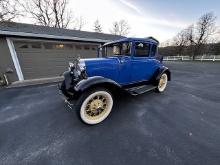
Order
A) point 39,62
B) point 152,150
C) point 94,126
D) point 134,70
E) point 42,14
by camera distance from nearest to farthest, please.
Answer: point 152,150 < point 94,126 < point 134,70 < point 39,62 < point 42,14

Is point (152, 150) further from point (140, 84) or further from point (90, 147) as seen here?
point (140, 84)

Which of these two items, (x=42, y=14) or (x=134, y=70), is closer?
(x=134, y=70)

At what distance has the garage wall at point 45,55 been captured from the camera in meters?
6.07

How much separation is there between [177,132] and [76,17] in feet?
77.6

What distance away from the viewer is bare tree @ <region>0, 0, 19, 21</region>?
621cm

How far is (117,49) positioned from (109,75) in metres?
0.99

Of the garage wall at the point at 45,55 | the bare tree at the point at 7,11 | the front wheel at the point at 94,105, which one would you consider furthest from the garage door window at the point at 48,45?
the front wheel at the point at 94,105

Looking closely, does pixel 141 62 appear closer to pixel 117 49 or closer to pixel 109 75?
pixel 117 49

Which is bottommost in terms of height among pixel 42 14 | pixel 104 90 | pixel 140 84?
pixel 140 84

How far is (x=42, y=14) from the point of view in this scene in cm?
1728

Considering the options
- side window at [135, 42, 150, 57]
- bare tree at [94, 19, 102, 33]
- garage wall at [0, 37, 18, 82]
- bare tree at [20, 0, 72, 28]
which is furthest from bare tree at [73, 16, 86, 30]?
side window at [135, 42, 150, 57]

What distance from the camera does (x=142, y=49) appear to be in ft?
11.5

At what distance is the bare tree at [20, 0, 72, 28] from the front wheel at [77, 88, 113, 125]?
19982 millimetres

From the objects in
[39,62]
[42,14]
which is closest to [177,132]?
[39,62]
